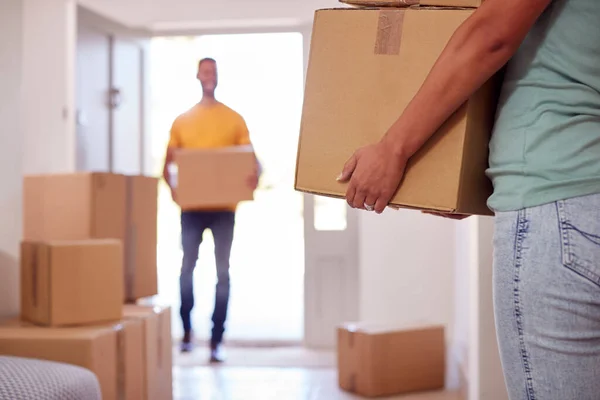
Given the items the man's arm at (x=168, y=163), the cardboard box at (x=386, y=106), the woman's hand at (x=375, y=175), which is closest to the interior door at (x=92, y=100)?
the man's arm at (x=168, y=163)

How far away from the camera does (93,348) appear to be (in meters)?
2.04

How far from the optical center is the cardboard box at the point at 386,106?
91 centimetres

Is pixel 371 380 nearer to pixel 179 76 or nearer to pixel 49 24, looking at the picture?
pixel 49 24

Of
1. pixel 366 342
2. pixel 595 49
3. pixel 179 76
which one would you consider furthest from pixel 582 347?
pixel 179 76

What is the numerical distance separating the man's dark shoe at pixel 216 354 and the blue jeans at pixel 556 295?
9.98 ft

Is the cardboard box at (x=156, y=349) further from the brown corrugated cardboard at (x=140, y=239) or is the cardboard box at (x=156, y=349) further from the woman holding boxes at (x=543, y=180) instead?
the woman holding boxes at (x=543, y=180)

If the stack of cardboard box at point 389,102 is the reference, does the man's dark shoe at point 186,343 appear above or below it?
below

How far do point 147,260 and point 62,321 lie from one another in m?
0.78

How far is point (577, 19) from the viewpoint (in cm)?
75

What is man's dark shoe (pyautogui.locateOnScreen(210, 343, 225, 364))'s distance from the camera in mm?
3656

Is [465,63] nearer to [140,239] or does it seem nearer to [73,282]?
[73,282]

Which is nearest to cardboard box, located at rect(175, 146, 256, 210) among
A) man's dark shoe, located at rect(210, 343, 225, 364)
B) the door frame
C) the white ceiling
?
the door frame

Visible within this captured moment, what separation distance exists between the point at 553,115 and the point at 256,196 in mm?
4481

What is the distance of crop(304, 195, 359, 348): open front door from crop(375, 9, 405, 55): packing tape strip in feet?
9.74
